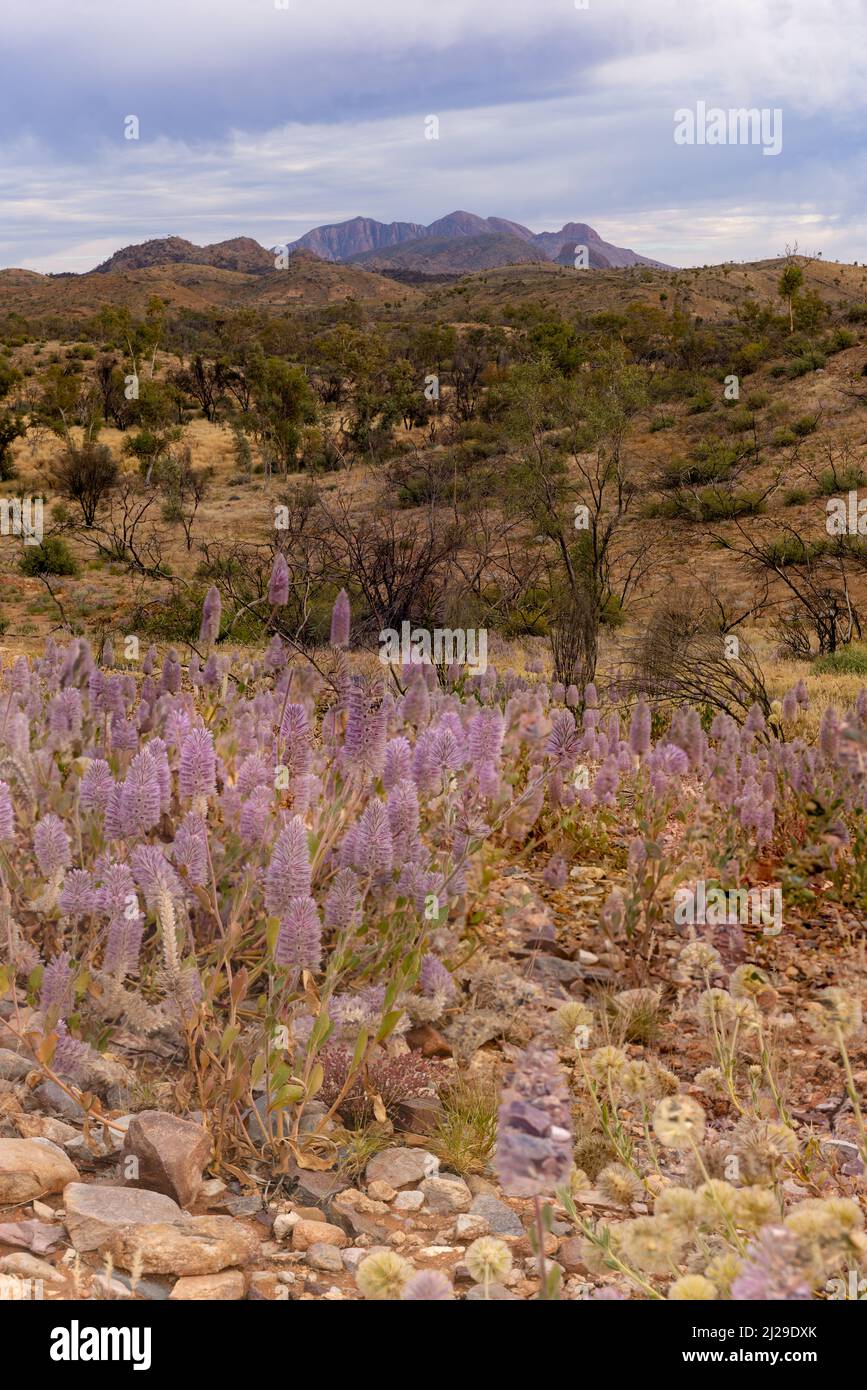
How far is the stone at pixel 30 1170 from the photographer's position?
1888mm

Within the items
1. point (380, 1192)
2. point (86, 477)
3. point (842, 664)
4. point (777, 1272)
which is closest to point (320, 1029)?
point (380, 1192)

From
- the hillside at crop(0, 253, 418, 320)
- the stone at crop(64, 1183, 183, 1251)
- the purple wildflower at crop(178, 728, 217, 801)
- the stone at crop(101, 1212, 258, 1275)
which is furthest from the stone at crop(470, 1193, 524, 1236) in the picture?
the hillside at crop(0, 253, 418, 320)

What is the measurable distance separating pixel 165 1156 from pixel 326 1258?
1.12ft

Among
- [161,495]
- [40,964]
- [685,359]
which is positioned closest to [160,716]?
[40,964]

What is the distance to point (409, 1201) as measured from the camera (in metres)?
2.10

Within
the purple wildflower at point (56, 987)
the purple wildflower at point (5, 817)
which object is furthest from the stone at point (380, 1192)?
the purple wildflower at point (5, 817)

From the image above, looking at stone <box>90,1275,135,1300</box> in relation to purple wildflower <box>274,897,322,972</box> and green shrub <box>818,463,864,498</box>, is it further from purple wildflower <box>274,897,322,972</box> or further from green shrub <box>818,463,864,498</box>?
green shrub <box>818,463,864,498</box>

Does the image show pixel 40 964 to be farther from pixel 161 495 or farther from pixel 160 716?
pixel 161 495

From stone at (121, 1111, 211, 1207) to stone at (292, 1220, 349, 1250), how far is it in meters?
0.21

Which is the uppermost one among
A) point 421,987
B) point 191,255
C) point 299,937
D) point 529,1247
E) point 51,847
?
point 191,255

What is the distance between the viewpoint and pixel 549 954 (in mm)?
3344

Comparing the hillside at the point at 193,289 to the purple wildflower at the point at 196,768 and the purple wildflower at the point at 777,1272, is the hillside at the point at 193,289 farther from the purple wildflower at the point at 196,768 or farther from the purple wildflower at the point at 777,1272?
the purple wildflower at the point at 777,1272

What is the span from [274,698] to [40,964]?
1605mm

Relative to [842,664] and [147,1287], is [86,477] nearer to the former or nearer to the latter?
[842,664]
